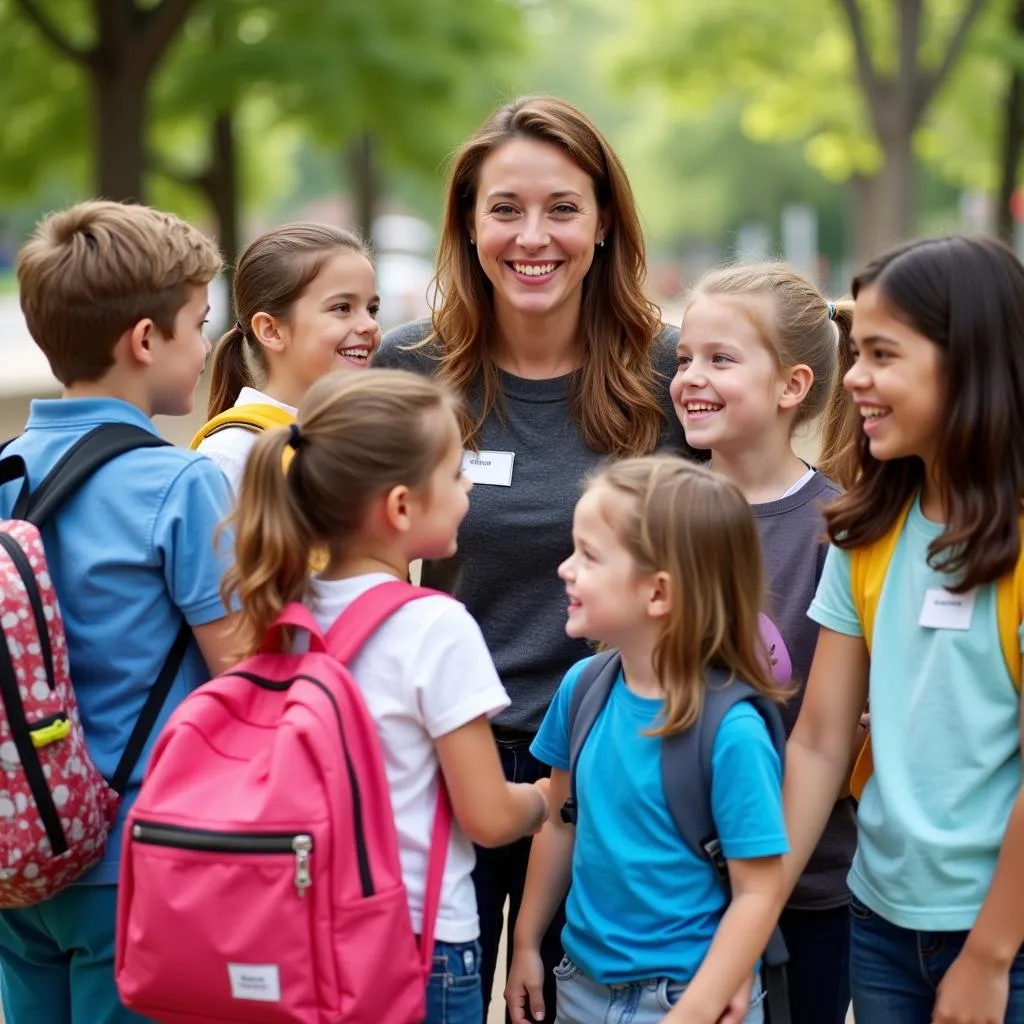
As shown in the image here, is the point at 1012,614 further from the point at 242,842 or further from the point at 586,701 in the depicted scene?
the point at 242,842

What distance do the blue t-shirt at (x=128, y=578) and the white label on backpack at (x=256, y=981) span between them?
46 cm

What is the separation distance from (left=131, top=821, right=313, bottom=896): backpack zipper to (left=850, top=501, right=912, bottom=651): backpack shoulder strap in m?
0.98

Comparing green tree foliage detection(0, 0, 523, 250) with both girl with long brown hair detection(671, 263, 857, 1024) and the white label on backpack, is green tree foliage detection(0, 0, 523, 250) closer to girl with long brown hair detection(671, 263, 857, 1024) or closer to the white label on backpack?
girl with long brown hair detection(671, 263, 857, 1024)

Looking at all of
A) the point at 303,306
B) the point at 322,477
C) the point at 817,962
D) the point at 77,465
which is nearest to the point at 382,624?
the point at 322,477

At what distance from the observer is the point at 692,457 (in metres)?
3.35

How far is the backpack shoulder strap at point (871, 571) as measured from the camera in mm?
2602

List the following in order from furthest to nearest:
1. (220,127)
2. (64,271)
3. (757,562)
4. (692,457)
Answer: (220,127), (692,457), (64,271), (757,562)

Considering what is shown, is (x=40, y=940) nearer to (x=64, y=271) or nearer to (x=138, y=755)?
(x=138, y=755)

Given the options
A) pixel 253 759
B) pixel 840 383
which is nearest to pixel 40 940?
pixel 253 759

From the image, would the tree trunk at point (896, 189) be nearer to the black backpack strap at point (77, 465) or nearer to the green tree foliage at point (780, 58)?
the green tree foliage at point (780, 58)

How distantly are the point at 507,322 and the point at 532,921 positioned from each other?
1286 millimetres

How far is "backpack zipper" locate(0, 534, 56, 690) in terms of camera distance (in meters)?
2.57

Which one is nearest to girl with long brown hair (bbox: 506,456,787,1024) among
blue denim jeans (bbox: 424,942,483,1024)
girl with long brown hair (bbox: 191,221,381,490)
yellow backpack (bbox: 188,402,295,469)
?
blue denim jeans (bbox: 424,942,483,1024)

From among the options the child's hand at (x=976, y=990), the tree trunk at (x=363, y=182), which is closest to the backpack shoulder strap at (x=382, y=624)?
the child's hand at (x=976, y=990)
